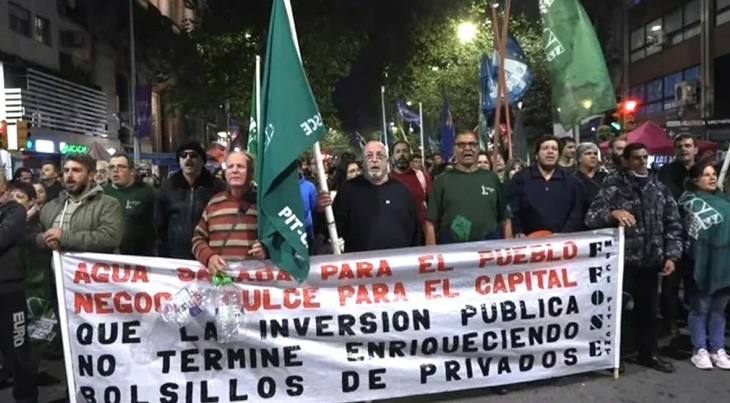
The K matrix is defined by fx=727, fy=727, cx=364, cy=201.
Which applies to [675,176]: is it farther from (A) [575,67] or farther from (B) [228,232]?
(B) [228,232]

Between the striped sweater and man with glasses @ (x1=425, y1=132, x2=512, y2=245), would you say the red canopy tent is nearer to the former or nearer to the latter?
man with glasses @ (x1=425, y1=132, x2=512, y2=245)

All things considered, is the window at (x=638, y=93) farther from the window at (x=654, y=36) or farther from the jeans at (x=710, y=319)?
the jeans at (x=710, y=319)

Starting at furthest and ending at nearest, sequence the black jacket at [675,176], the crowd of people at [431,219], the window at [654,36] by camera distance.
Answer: the window at [654,36] < the black jacket at [675,176] < the crowd of people at [431,219]

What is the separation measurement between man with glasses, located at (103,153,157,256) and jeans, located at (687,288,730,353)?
15.4ft

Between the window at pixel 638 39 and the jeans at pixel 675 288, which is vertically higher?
the window at pixel 638 39

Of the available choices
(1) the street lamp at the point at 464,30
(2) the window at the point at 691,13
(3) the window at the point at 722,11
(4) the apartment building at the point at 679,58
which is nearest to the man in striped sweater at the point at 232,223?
(4) the apartment building at the point at 679,58

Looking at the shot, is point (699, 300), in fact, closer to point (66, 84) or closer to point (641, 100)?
point (66, 84)

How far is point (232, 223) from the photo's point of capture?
4.92m

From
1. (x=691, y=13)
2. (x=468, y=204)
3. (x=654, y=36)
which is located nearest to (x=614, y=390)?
(x=468, y=204)

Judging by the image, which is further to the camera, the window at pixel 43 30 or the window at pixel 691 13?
the window at pixel 691 13

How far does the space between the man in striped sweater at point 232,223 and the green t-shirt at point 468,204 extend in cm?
155

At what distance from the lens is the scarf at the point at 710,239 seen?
581 centimetres

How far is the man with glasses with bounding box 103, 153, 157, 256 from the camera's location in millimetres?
6426

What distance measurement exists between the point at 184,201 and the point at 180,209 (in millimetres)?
72
